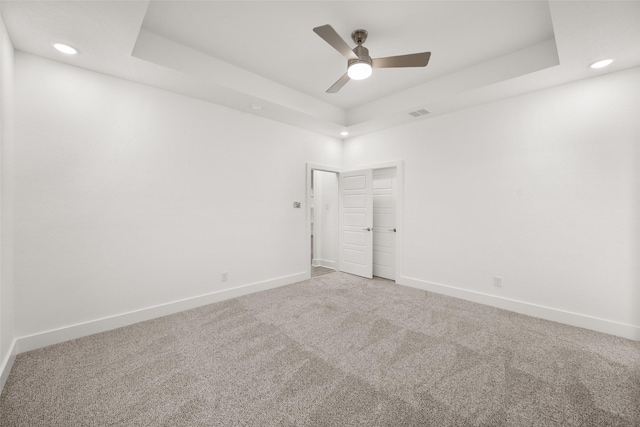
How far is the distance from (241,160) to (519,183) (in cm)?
382

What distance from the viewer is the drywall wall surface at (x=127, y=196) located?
7.97 feet

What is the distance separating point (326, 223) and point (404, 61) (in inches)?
152

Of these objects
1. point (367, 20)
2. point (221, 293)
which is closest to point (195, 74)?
point (367, 20)

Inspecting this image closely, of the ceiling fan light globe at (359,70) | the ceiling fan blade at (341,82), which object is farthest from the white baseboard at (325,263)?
the ceiling fan light globe at (359,70)

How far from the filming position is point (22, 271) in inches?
93.6

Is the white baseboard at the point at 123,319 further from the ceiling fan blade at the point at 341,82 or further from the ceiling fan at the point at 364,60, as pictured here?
the ceiling fan at the point at 364,60

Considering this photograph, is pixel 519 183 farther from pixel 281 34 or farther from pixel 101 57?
pixel 101 57

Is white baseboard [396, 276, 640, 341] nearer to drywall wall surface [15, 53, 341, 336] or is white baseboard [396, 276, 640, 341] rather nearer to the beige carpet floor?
the beige carpet floor

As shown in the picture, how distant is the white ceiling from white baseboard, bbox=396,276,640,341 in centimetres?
268

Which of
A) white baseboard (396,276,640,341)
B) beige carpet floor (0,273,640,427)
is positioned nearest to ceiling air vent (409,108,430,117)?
white baseboard (396,276,640,341)

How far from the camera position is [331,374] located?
6.62 ft

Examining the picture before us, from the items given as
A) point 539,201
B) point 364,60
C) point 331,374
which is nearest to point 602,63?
point 539,201

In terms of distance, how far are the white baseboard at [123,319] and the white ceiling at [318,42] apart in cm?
265

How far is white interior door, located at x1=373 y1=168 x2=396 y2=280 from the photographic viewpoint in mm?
4773
